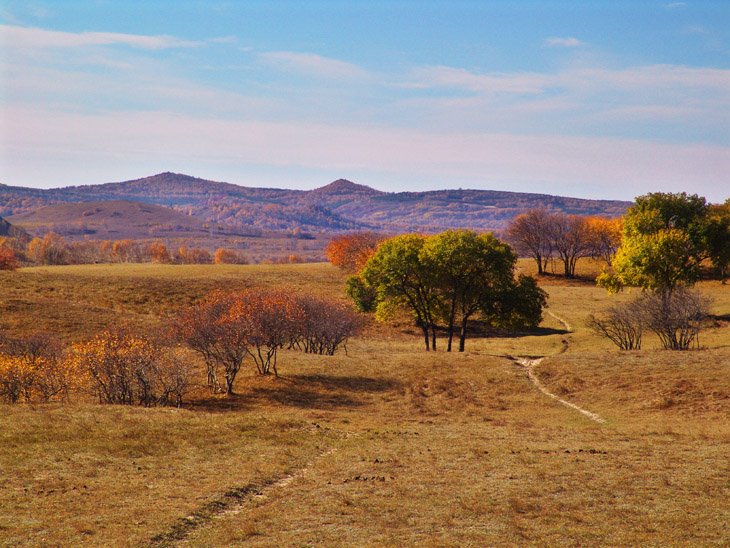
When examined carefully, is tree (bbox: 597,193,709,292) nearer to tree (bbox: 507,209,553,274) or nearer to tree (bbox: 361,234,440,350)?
tree (bbox: 361,234,440,350)

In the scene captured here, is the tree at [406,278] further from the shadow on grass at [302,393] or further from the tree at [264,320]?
the shadow on grass at [302,393]

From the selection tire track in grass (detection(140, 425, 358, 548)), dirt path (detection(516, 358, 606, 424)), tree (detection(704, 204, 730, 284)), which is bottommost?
dirt path (detection(516, 358, 606, 424))

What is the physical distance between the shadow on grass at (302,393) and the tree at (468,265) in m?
17.3

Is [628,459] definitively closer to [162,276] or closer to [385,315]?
[385,315]

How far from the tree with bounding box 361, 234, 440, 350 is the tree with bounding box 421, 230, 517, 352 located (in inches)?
54.8

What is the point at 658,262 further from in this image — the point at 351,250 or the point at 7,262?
the point at 7,262

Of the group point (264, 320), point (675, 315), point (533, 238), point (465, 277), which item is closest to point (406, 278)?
point (465, 277)

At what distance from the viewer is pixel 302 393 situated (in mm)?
36719

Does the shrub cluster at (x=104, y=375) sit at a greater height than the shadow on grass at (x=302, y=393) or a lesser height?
greater

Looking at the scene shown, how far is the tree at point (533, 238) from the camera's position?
382ft

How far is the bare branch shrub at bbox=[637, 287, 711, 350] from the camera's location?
4653 centimetres

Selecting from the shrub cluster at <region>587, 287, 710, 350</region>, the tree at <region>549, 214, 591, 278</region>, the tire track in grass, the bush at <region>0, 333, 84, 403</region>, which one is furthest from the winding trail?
the tree at <region>549, 214, 591, 278</region>

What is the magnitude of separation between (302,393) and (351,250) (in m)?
79.8

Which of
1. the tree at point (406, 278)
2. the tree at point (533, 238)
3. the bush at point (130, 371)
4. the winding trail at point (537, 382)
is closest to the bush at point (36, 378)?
the bush at point (130, 371)
